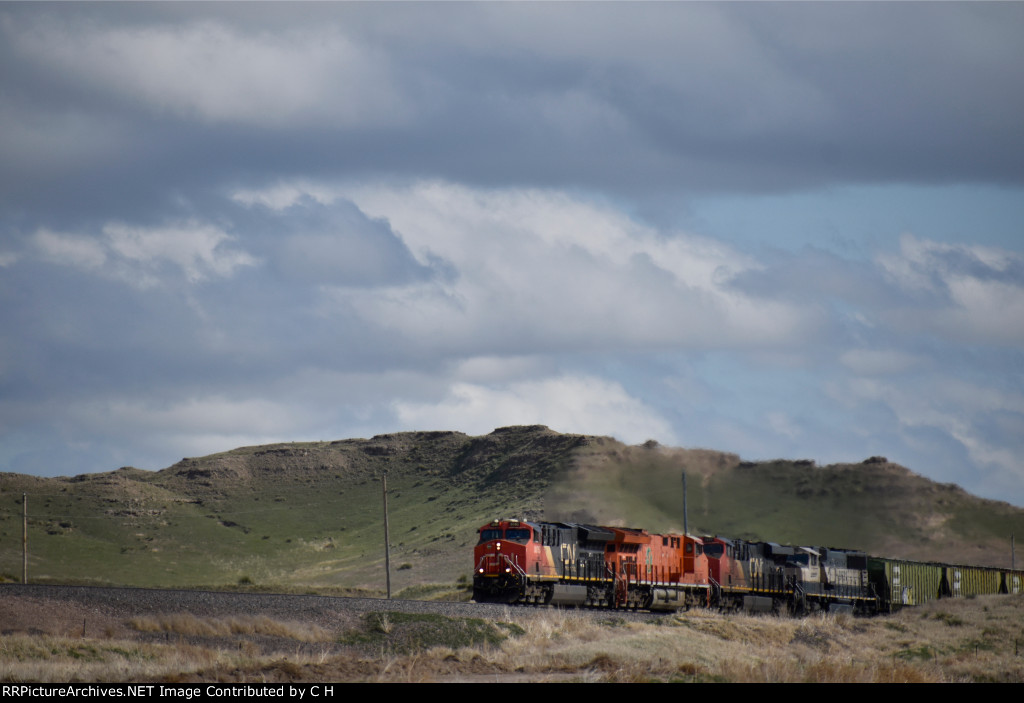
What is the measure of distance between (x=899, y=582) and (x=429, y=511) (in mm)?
69792

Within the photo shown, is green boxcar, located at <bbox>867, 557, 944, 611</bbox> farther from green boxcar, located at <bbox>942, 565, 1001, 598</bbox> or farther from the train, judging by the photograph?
green boxcar, located at <bbox>942, 565, 1001, 598</bbox>

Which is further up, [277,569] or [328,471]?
[328,471]

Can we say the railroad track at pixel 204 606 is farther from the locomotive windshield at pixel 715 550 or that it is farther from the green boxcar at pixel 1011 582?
the green boxcar at pixel 1011 582

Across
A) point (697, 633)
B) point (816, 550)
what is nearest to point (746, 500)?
point (816, 550)

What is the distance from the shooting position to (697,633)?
35.0 m

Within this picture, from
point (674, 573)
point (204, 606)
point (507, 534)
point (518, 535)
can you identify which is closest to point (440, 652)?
point (204, 606)

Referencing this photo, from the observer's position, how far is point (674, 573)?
48938mm

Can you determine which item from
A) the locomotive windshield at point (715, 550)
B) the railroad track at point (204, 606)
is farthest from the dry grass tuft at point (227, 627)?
the locomotive windshield at point (715, 550)

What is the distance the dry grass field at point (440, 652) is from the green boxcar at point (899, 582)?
2133 centimetres

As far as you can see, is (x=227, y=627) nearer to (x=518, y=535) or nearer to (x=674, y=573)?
(x=518, y=535)

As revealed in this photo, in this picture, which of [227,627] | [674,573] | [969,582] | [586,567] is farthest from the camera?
[969,582]
